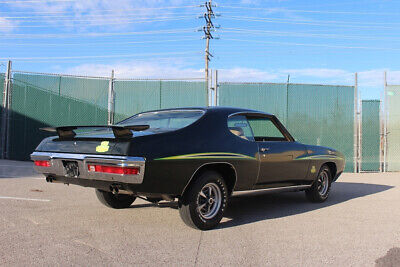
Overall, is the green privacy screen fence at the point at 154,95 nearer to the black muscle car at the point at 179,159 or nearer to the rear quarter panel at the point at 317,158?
the rear quarter panel at the point at 317,158

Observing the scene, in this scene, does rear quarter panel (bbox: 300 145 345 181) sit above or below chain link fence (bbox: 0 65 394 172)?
below

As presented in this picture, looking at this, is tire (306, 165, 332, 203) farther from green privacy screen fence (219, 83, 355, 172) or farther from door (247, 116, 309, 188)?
green privacy screen fence (219, 83, 355, 172)

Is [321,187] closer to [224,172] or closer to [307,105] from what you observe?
[224,172]

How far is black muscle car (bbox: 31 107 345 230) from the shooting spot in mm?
3809

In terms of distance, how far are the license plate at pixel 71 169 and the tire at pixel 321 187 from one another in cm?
384

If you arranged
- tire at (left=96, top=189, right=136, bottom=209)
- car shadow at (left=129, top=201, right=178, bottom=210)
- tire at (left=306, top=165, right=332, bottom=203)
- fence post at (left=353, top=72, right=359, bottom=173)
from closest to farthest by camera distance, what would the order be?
tire at (left=96, top=189, right=136, bottom=209) < car shadow at (left=129, top=201, right=178, bottom=210) < tire at (left=306, top=165, right=332, bottom=203) < fence post at (left=353, top=72, right=359, bottom=173)

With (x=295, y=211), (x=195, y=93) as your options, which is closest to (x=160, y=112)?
(x=295, y=211)

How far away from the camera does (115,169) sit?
12.3 ft

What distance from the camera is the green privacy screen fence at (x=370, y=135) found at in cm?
1156

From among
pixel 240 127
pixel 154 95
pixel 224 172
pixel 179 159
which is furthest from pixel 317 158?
pixel 154 95

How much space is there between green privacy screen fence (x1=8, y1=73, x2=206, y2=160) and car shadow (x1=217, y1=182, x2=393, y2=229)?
5.96m

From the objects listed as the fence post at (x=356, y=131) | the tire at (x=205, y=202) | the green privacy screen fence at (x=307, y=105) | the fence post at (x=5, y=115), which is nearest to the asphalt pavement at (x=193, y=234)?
the tire at (x=205, y=202)

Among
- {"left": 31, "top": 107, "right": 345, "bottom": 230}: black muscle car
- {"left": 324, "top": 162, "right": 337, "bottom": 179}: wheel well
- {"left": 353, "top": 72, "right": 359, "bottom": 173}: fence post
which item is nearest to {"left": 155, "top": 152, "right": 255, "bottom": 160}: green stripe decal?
{"left": 31, "top": 107, "right": 345, "bottom": 230}: black muscle car

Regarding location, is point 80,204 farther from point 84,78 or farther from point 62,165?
point 84,78
